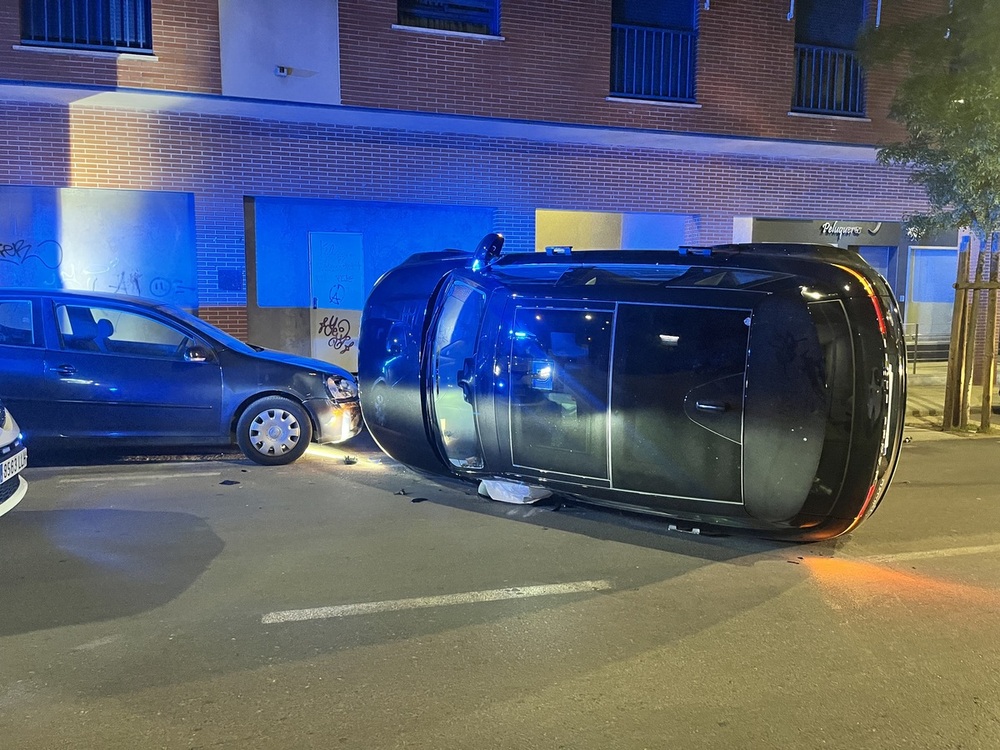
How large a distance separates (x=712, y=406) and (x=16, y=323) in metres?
6.43

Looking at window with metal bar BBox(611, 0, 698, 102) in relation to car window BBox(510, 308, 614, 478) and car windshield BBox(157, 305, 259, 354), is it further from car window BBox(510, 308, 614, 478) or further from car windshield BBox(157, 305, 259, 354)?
car window BBox(510, 308, 614, 478)

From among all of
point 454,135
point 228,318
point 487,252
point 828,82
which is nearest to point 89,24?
point 228,318

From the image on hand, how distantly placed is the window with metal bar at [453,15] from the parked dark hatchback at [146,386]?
6333 mm

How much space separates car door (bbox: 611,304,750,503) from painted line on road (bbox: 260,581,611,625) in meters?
0.94

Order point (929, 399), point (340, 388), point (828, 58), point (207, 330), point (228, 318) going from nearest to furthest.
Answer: point (207, 330), point (340, 388), point (228, 318), point (929, 399), point (828, 58)

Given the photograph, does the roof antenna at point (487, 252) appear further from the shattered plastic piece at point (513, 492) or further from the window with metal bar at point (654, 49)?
the window with metal bar at point (654, 49)

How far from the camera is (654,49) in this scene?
12594 mm

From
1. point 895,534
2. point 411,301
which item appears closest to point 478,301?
point 411,301

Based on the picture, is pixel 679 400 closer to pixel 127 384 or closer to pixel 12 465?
pixel 12 465

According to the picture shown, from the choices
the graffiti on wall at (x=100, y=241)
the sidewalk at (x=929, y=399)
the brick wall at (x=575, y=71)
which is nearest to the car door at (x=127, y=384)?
the graffiti on wall at (x=100, y=241)

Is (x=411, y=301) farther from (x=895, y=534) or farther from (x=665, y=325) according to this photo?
(x=895, y=534)

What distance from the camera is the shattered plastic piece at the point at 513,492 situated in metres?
6.14

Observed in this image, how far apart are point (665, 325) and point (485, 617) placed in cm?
223

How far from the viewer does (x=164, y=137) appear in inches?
426
